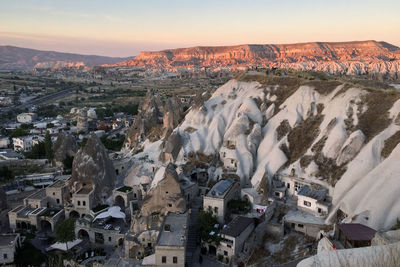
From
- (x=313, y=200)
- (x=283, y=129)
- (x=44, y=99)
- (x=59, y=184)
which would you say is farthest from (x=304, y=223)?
(x=44, y=99)

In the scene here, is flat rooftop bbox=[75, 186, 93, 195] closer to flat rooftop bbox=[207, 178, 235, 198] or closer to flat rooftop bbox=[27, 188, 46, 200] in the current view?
flat rooftop bbox=[27, 188, 46, 200]

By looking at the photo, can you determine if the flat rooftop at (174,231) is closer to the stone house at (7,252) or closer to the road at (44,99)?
the stone house at (7,252)

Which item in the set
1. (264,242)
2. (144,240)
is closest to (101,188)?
(144,240)

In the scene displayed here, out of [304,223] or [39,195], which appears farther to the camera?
[39,195]

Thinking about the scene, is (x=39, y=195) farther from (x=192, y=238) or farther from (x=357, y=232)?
(x=357, y=232)

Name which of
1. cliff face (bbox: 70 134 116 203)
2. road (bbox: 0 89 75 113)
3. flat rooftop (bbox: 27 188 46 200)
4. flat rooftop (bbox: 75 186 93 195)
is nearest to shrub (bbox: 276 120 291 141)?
cliff face (bbox: 70 134 116 203)

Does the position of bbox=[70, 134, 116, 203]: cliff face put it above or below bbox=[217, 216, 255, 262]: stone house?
above

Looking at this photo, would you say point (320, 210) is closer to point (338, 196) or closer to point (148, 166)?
point (338, 196)
